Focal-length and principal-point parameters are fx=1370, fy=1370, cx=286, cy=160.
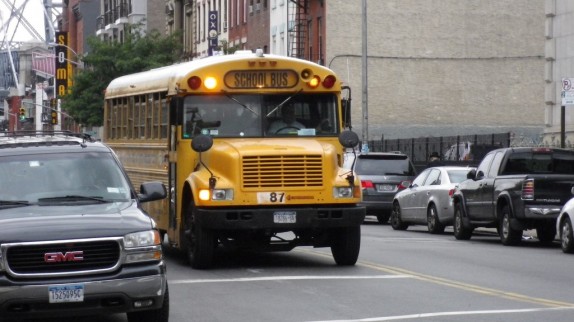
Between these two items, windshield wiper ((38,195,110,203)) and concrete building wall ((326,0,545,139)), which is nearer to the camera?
windshield wiper ((38,195,110,203))

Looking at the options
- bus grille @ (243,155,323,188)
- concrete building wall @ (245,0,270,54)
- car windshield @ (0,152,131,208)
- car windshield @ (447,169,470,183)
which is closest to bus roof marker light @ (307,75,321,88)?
bus grille @ (243,155,323,188)

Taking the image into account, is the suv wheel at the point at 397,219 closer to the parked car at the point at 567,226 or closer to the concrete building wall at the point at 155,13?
the parked car at the point at 567,226

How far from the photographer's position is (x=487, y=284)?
54.3 ft

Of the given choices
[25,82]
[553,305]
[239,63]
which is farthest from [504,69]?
[25,82]

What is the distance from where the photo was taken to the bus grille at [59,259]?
11.0m

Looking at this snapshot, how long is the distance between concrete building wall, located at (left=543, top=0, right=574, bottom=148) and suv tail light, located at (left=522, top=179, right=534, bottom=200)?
14094 millimetres

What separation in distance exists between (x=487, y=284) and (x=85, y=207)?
20.4 ft

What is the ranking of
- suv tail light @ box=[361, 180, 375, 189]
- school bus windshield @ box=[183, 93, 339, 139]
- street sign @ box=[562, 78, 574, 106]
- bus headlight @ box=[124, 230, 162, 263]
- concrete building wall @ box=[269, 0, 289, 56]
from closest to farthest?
bus headlight @ box=[124, 230, 162, 263] → school bus windshield @ box=[183, 93, 339, 139] → street sign @ box=[562, 78, 574, 106] → suv tail light @ box=[361, 180, 375, 189] → concrete building wall @ box=[269, 0, 289, 56]

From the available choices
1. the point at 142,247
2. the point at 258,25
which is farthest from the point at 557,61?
the point at 142,247

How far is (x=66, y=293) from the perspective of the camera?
35.9 feet

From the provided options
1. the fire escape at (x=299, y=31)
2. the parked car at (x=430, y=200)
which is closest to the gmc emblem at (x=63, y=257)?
the parked car at (x=430, y=200)

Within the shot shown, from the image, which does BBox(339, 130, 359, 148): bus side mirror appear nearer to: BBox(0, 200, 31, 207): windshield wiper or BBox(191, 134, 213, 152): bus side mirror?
BBox(191, 134, 213, 152): bus side mirror

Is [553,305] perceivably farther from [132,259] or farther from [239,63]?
[239,63]

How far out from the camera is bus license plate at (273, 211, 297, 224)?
17.8 m
